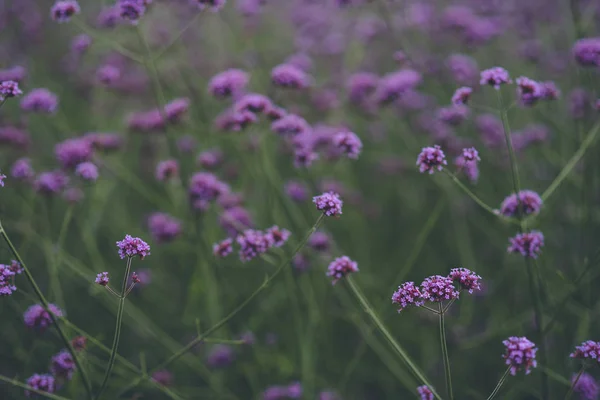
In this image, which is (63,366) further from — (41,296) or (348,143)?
(348,143)

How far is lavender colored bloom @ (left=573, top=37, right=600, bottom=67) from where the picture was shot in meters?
2.83

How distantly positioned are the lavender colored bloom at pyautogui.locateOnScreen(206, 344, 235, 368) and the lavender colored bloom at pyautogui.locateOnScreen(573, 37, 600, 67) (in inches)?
97.6

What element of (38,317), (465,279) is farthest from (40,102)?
(465,279)

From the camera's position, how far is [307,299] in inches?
124

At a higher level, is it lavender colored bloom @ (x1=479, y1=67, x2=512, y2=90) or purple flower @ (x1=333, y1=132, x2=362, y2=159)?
lavender colored bloom @ (x1=479, y1=67, x2=512, y2=90)

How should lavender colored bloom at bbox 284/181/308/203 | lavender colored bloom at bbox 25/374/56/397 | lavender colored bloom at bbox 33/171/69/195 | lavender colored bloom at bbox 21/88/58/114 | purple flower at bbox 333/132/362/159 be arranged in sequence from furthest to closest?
1. lavender colored bloom at bbox 284/181/308/203
2. lavender colored bloom at bbox 21/88/58/114
3. lavender colored bloom at bbox 33/171/69/195
4. purple flower at bbox 333/132/362/159
5. lavender colored bloom at bbox 25/374/56/397

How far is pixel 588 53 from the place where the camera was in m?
2.85

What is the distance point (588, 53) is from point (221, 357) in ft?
8.37

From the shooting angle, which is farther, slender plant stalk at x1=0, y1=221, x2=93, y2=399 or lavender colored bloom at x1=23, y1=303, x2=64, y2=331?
lavender colored bloom at x1=23, y1=303, x2=64, y2=331

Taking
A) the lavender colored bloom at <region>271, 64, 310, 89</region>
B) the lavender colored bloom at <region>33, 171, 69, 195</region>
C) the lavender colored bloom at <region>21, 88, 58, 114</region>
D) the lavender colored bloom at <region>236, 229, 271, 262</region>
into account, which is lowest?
the lavender colored bloom at <region>236, 229, 271, 262</region>

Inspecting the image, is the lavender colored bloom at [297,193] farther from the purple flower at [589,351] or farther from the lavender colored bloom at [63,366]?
the purple flower at [589,351]

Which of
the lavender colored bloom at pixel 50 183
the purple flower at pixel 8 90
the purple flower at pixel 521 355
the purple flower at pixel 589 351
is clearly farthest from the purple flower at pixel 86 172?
the purple flower at pixel 589 351

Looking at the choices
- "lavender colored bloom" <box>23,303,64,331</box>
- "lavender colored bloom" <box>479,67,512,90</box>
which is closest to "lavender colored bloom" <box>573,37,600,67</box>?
"lavender colored bloom" <box>479,67,512,90</box>

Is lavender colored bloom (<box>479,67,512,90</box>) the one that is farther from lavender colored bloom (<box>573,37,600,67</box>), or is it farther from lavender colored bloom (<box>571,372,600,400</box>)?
lavender colored bloom (<box>571,372,600,400</box>)
